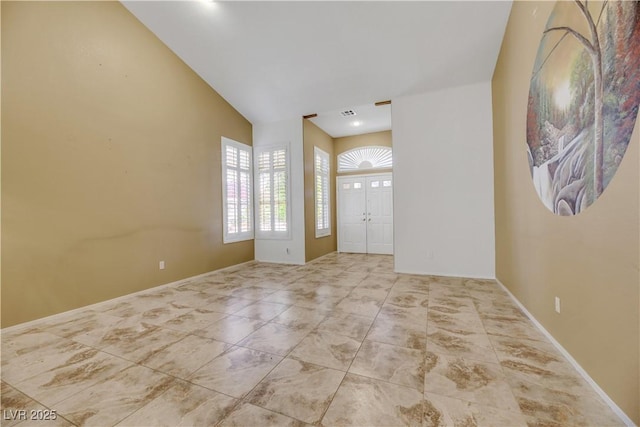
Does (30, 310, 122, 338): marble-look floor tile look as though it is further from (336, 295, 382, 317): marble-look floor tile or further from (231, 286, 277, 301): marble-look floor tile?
(336, 295, 382, 317): marble-look floor tile

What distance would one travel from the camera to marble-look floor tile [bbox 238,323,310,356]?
209cm

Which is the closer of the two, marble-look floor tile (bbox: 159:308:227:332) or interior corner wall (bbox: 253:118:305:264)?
marble-look floor tile (bbox: 159:308:227:332)

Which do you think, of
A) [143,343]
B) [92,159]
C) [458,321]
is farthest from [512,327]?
[92,159]

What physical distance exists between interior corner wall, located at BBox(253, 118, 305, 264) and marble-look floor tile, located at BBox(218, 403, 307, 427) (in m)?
4.04

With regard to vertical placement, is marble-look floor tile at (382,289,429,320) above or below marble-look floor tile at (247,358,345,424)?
below

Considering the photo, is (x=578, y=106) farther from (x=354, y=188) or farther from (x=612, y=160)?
(x=354, y=188)

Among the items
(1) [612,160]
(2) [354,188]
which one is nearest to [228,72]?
(2) [354,188]

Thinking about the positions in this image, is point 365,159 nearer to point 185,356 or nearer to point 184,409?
point 185,356

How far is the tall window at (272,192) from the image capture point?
18.3 feet

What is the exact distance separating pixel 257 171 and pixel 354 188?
2.78 metres

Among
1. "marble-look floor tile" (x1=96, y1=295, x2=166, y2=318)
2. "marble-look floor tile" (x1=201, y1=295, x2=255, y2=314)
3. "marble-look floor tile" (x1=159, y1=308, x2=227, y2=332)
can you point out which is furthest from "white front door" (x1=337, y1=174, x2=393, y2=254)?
"marble-look floor tile" (x1=96, y1=295, x2=166, y2=318)

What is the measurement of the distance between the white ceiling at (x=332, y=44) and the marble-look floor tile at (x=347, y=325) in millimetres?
3724

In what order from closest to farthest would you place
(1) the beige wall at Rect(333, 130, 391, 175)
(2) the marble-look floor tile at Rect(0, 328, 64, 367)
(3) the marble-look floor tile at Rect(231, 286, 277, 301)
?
(2) the marble-look floor tile at Rect(0, 328, 64, 367)
(3) the marble-look floor tile at Rect(231, 286, 277, 301)
(1) the beige wall at Rect(333, 130, 391, 175)

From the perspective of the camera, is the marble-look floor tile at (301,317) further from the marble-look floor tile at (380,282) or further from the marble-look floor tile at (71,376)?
the marble-look floor tile at (71,376)
